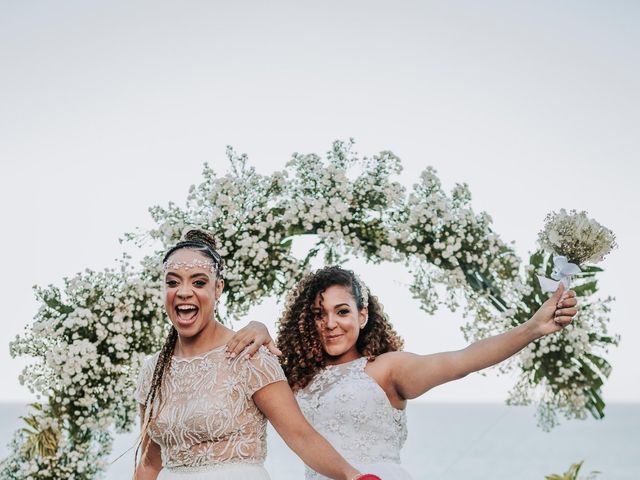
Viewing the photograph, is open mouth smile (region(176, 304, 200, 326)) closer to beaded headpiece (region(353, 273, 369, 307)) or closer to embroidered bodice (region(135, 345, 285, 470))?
embroidered bodice (region(135, 345, 285, 470))

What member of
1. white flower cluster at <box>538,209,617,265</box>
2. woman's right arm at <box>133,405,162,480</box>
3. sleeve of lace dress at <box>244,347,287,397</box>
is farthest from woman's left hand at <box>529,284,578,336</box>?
woman's right arm at <box>133,405,162,480</box>

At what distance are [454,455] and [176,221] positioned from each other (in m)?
55.1

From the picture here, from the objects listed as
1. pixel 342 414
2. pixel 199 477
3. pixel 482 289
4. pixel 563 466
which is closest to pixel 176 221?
pixel 482 289

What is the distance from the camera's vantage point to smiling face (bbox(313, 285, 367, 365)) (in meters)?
4.30

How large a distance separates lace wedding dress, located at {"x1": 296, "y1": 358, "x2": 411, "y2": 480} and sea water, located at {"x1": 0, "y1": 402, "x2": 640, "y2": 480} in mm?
35182

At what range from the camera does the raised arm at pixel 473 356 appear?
3.62 metres

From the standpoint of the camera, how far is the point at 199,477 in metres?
3.33

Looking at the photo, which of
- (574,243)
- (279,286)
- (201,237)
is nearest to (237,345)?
(201,237)

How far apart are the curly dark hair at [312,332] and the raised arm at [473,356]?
215mm

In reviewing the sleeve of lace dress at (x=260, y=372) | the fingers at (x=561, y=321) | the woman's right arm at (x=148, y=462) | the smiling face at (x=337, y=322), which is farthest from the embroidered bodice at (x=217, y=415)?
→ the fingers at (x=561, y=321)

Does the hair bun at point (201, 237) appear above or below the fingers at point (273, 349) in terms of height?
above

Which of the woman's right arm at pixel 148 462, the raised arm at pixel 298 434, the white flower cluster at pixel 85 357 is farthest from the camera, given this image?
the white flower cluster at pixel 85 357

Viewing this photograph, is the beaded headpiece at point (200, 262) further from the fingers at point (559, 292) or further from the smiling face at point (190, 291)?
the fingers at point (559, 292)

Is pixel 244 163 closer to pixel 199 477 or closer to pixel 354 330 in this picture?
pixel 354 330
